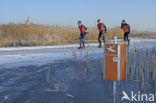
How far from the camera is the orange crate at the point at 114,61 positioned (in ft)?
11.0

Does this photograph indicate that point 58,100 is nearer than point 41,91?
Yes

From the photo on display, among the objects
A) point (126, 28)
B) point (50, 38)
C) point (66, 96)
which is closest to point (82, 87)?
point (66, 96)

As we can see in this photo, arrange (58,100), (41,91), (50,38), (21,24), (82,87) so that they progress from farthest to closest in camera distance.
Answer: (21,24) < (50,38) < (82,87) < (41,91) < (58,100)

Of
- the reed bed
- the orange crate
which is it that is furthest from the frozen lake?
the reed bed

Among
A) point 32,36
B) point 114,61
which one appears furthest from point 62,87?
point 32,36

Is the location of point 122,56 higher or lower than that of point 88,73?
higher

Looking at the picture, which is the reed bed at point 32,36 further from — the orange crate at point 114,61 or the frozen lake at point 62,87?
the orange crate at point 114,61

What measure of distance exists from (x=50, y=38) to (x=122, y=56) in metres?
12.8

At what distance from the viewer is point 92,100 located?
3404 mm

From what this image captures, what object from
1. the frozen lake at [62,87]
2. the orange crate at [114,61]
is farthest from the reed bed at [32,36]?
the orange crate at [114,61]

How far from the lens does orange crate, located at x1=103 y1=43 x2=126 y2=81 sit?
336 centimetres

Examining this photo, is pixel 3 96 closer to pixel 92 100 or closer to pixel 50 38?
pixel 92 100

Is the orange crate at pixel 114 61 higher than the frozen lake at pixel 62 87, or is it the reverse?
the orange crate at pixel 114 61

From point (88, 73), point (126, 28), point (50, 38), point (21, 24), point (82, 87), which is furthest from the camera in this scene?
point (21, 24)
